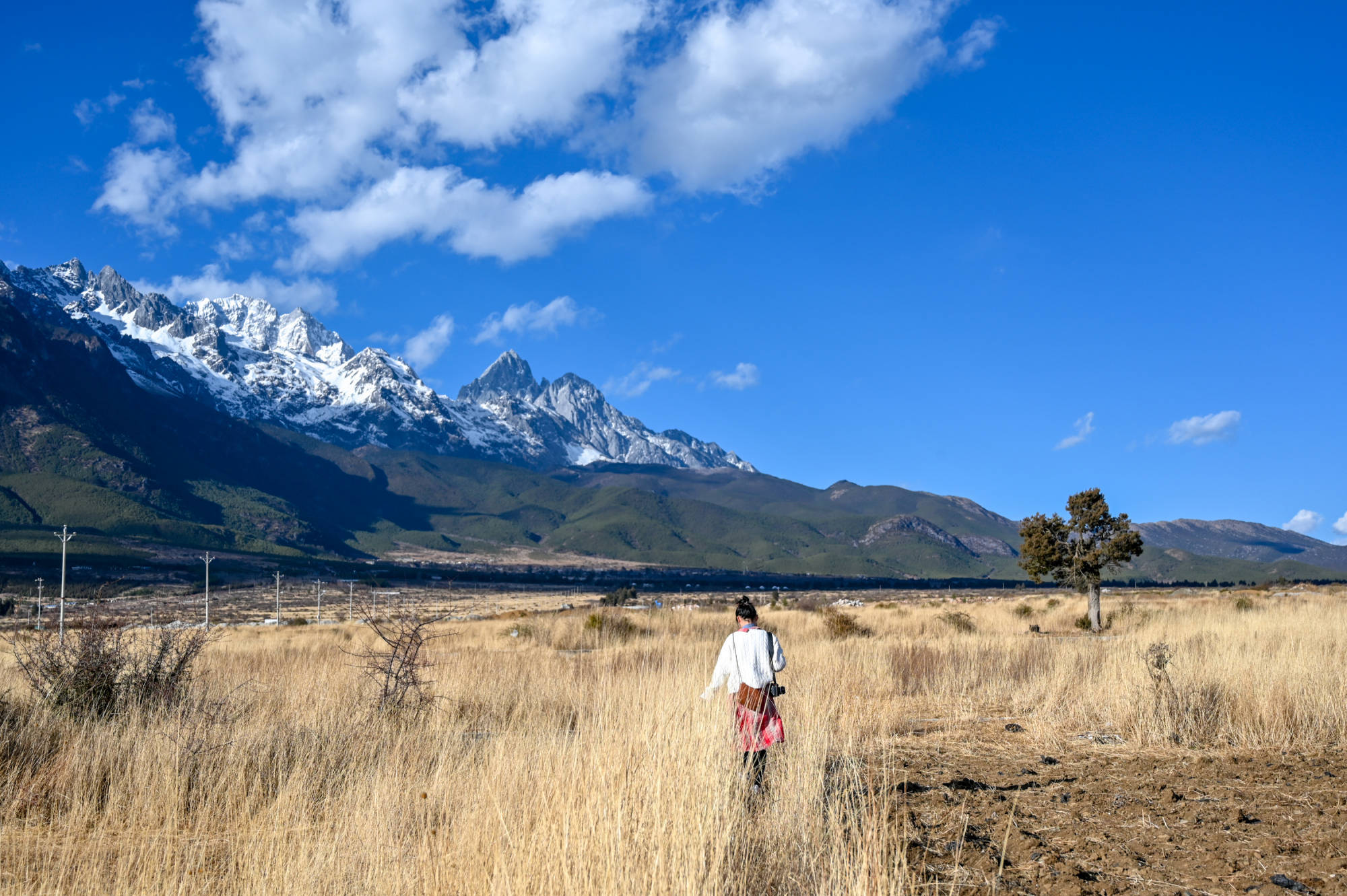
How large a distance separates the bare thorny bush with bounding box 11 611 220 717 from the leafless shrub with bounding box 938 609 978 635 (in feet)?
64.5

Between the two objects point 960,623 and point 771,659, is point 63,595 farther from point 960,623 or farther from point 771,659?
point 771,659

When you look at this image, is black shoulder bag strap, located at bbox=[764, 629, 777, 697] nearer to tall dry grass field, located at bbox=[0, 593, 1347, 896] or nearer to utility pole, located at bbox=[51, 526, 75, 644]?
tall dry grass field, located at bbox=[0, 593, 1347, 896]

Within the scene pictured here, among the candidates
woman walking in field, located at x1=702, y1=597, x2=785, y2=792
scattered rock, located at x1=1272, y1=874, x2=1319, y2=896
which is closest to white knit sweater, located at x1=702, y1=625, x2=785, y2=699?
woman walking in field, located at x1=702, y1=597, x2=785, y2=792

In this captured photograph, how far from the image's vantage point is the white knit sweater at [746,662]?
6.47m

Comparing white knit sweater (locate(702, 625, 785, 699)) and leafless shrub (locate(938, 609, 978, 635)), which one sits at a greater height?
white knit sweater (locate(702, 625, 785, 699))

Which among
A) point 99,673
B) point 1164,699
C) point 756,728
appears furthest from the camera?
point 99,673

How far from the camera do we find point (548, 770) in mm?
5152

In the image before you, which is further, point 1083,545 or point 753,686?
point 1083,545

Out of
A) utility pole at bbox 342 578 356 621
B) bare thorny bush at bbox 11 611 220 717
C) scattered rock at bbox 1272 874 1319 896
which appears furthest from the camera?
utility pole at bbox 342 578 356 621

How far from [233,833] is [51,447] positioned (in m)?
206

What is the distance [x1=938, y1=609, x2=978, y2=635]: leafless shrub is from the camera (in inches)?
962

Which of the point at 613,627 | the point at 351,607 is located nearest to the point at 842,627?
the point at 613,627

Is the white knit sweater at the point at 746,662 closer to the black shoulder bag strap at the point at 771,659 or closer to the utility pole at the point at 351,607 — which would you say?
the black shoulder bag strap at the point at 771,659

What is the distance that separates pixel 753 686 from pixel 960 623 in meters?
20.8
